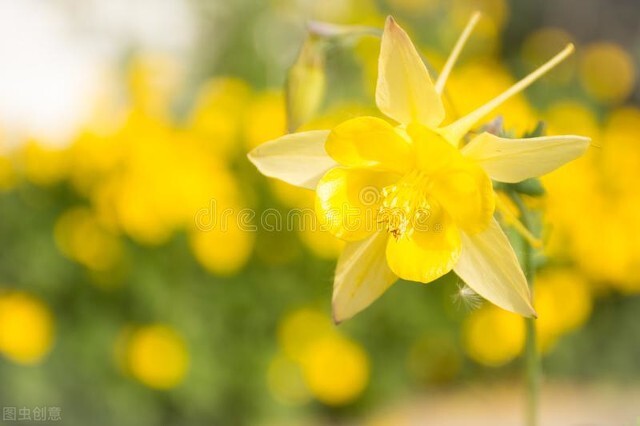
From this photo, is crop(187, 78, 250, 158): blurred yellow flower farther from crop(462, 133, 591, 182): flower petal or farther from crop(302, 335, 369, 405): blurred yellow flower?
crop(462, 133, 591, 182): flower petal

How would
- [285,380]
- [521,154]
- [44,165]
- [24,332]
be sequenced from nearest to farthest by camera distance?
[521,154] < [24,332] < [285,380] < [44,165]

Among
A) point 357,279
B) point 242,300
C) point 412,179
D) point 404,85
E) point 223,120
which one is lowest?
point 242,300

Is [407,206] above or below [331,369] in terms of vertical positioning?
above

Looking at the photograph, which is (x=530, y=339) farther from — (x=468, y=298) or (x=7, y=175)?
(x=7, y=175)

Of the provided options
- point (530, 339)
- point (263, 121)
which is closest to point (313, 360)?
point (263, 121)

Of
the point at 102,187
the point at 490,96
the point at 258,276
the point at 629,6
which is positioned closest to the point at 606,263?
the point at 490,96

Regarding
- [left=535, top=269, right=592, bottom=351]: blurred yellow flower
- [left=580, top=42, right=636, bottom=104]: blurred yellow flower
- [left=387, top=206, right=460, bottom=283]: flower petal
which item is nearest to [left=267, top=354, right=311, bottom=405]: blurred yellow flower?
[left=535, top=269, right=592, bottom=351]: blurred yellow flower

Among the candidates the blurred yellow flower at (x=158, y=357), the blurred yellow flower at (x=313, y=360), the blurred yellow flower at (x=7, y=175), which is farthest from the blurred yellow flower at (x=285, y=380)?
Answer: the blurred yellow flower at (x=7, y=175)
